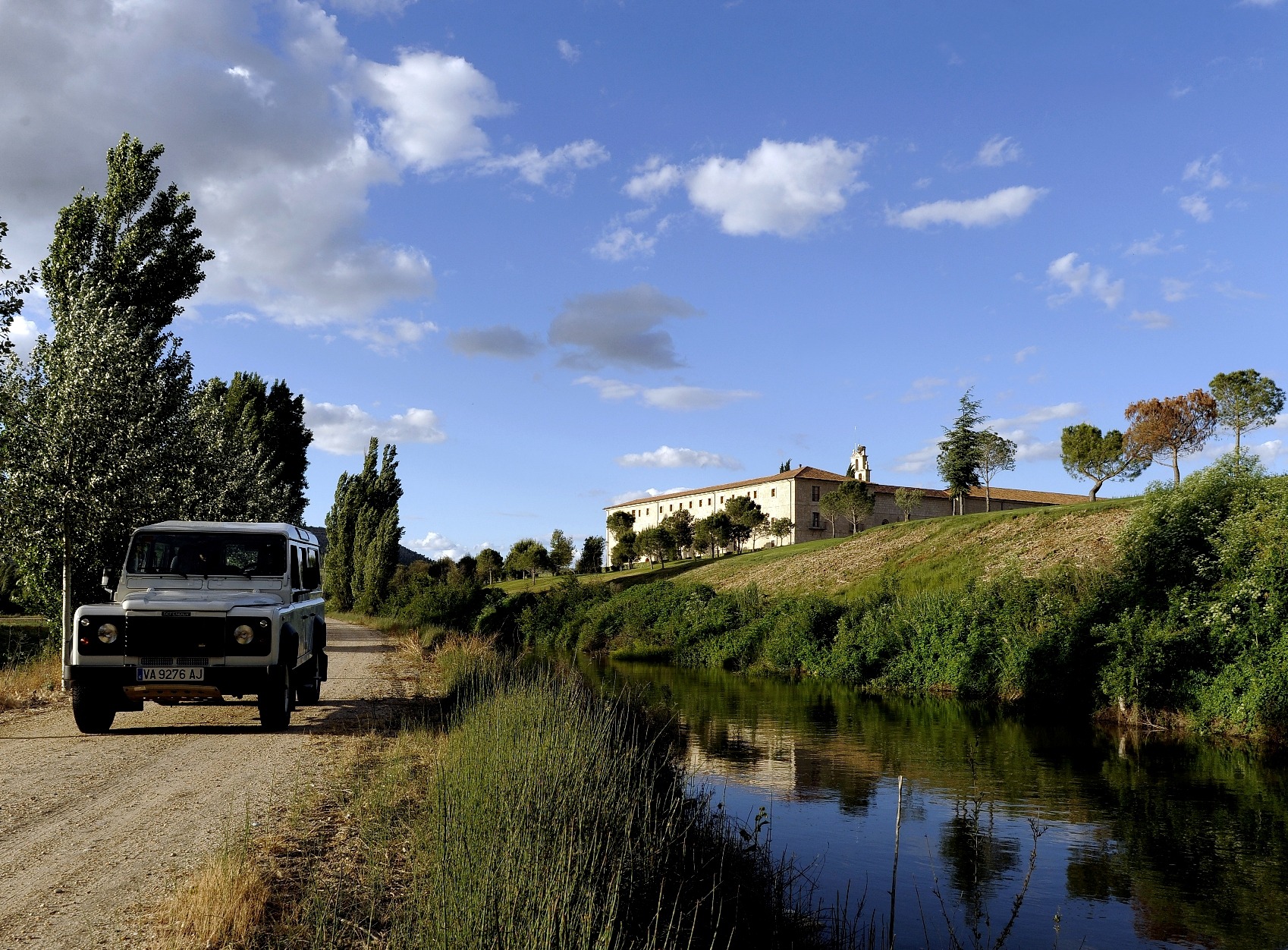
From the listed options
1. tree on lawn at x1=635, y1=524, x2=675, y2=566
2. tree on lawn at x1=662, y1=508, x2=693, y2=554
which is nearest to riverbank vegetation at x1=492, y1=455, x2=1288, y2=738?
tree on lawn at x1=635, y1=524, x2=675, y2=566

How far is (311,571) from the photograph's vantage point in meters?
15.6

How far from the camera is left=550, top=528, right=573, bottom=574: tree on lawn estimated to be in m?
130

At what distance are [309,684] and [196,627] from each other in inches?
147

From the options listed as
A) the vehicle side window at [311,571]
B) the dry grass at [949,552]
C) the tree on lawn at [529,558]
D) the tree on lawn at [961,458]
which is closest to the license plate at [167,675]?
the vehicle side window at [311,571]

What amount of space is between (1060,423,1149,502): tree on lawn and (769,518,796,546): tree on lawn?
3486cm

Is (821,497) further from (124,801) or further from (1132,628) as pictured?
(124,801)

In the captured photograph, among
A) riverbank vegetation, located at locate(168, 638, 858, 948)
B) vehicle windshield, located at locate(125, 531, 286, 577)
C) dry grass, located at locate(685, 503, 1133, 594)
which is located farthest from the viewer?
dry grass, located at locate(685, 503, 1133, 594)

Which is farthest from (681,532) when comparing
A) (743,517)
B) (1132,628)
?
(1132,628)

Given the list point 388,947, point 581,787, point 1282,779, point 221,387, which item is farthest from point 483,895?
point 221,387

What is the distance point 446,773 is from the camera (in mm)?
9102

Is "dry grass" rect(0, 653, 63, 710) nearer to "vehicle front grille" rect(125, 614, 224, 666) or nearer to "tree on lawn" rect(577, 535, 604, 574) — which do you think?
"vehicle front grille" rect(125, 614, 224, 666)

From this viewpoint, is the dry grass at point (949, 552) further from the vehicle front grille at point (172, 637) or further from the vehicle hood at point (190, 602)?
the vehicle front grille at point (172, 637)

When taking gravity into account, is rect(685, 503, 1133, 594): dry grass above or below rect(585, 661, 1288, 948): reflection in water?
above

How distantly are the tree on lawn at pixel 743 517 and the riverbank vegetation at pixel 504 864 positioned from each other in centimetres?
9362
